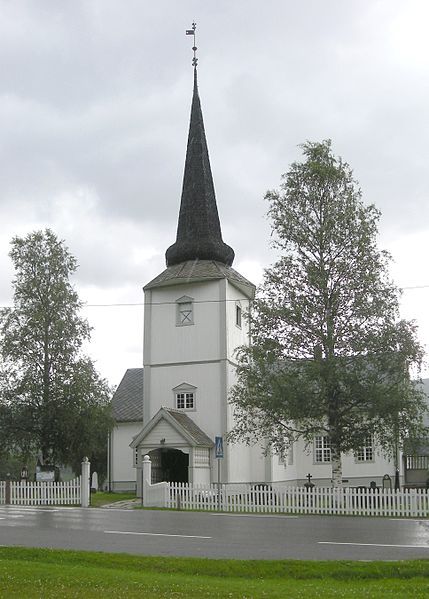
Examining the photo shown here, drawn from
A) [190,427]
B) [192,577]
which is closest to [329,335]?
[190,427]

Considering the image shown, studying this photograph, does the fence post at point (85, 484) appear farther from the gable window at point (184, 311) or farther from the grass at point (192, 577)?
the grass at point (192, 577)

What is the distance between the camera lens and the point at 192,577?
11.6m

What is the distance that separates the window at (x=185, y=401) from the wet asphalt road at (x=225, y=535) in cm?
1392

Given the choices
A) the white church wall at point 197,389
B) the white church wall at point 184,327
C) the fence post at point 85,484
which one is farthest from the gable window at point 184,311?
the fence post at point 85,484

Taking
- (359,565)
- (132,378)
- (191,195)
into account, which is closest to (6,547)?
(359,565)

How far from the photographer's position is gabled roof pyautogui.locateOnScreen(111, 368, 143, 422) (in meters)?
45.9

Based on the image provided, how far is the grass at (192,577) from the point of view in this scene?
9.83 metres

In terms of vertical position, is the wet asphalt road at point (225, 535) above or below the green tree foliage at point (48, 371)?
below

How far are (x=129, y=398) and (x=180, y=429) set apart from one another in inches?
560

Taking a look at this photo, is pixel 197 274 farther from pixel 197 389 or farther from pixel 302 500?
pixel 302 500

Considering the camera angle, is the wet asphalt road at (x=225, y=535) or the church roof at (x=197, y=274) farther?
the church roof at (x=197, y=274)

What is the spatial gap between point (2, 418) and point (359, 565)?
2597 cm

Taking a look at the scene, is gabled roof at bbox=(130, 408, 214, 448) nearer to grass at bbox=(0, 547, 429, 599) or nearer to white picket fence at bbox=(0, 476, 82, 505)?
white picket fence at bbox=(0, 476, 82, 505)

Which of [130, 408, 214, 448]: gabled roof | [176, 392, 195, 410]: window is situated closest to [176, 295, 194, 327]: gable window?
[176, 392, 195, 410]: window
